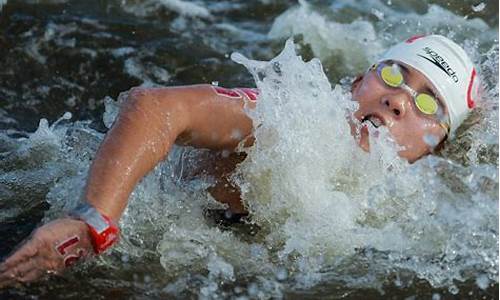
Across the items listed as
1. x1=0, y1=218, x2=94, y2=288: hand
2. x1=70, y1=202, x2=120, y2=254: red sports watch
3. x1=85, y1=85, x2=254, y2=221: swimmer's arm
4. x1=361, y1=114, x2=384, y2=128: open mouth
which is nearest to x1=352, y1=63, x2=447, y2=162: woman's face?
x1=361, y1=114, x2=384, y2=128: open mouth

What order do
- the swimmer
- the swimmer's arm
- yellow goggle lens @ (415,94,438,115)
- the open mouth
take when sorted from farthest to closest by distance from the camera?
yellow goggle lens @ (415,94,438,115)
the open mouth
the swimmer's arm
the swimmer

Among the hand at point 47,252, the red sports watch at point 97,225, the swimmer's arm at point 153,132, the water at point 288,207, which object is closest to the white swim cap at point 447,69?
the water at point 288,207

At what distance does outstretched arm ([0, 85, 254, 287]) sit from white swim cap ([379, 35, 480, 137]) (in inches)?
46.4

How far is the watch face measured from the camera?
318 centimetres

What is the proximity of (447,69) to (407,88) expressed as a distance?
355mm

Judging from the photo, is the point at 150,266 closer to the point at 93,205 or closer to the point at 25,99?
the point at 93,205

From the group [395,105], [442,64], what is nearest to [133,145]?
[395,105]

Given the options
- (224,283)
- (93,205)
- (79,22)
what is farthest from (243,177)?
(79,22)

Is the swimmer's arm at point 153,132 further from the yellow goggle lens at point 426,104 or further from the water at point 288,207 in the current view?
the yellow goggle lens at point 426,104

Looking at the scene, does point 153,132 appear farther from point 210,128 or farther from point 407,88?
point 407,88

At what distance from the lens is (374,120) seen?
430 cm

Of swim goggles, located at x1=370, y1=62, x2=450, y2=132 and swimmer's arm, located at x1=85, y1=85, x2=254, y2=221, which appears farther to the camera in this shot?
swim goggles, located at x1=370, y1=62, x2=450, y2=132

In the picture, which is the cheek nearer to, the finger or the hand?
the hand

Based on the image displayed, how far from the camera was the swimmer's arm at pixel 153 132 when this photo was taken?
10.9 feet
